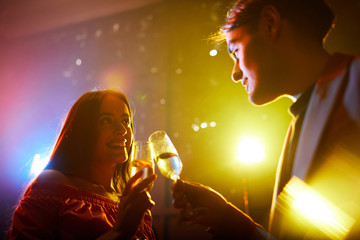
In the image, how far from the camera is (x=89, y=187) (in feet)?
5.41

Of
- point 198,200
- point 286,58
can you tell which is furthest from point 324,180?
point 198,200

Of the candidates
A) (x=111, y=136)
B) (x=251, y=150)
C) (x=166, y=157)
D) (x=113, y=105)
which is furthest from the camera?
(x=251, y=150)

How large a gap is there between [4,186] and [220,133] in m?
5.00

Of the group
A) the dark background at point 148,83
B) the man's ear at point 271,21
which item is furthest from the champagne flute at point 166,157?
the dark background at point 148,83

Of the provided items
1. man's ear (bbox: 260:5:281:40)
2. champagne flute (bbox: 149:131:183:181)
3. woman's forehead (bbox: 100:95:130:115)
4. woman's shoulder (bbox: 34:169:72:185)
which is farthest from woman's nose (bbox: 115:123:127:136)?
man's ear (bbox: 260:5:281:40)

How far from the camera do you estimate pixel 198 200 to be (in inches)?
61.5

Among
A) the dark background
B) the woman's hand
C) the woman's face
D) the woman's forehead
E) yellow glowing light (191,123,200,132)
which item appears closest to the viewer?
the woman's hand

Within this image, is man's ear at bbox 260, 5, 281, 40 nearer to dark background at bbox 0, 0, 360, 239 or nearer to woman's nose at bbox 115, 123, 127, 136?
woman's nose at bbox 115, 123, 127, 136

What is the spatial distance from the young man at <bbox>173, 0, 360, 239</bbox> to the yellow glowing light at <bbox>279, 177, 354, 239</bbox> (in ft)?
0.08

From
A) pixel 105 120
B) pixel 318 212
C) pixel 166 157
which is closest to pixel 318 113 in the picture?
pixel 318 212

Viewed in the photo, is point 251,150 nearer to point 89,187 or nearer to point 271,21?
point 271,21

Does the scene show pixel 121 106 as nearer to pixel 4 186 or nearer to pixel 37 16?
pixel 37 16

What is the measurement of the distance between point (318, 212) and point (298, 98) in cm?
61

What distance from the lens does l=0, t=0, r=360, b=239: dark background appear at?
4.69 m
